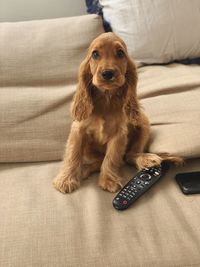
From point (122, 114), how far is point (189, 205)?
1.16ft

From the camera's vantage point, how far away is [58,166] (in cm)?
142

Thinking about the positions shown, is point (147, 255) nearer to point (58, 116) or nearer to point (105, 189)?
point (105, 189)

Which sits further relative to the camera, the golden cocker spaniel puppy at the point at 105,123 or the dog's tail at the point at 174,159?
the dog's tail at the point at 174,159

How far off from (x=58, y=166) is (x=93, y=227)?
38 cm

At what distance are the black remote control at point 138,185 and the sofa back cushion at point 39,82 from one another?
0.33 meters

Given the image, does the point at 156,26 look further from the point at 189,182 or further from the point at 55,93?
the point at 189,182

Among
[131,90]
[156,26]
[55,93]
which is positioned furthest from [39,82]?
[156,26]

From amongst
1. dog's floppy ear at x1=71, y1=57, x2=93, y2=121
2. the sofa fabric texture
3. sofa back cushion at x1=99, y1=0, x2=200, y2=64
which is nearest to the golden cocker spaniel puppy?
dog's floppy ear at x1=71, y1=57, x2=93, y2=121

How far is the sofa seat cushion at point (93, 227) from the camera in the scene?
1.01 meters

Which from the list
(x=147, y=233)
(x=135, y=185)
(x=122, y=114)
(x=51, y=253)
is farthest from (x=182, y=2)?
(x=51, y=253)

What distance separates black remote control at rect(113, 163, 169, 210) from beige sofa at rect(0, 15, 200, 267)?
21 millimetres

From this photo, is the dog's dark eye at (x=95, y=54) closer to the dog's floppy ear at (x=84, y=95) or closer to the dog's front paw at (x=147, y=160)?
the dog's floppy ear at (x=84, y=95)

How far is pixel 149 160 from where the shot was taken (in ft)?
4.30

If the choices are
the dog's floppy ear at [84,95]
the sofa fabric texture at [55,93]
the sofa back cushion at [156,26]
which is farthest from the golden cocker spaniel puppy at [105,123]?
the sofa back cushion at [156,26]
